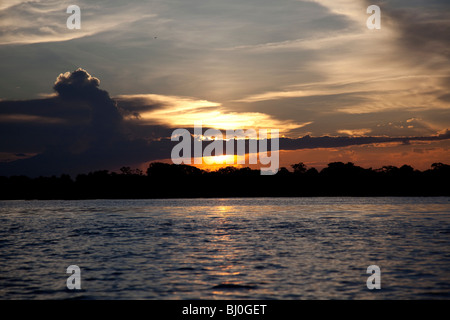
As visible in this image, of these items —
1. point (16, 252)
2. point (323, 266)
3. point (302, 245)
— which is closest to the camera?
point (323, 266)

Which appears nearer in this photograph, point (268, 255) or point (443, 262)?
point (443, 262)

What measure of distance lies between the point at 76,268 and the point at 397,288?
20015 mm

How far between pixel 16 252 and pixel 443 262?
33918 mm

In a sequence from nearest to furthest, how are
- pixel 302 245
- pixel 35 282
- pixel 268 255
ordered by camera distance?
pixel 35 282
pixel 268 255
pixel 302 245

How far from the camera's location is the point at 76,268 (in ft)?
97.5
